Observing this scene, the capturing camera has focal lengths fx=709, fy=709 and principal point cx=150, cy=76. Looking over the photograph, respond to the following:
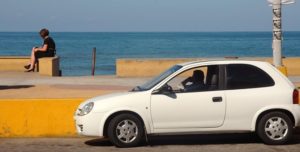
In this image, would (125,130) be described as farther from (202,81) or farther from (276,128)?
(276,128)

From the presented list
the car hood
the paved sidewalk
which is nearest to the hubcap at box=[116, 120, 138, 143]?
the car hood

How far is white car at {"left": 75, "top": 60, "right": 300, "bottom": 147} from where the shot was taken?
1089 cm

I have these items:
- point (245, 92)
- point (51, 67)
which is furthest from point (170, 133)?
point (51, 67)

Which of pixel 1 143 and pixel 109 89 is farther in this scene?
pixel 109 89

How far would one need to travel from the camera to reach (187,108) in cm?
1088

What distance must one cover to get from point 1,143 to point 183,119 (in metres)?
3.06

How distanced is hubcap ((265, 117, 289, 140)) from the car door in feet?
2.41

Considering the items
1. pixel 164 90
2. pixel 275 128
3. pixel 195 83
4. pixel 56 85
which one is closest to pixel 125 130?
pixel 164 90

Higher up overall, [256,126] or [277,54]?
[277,54]

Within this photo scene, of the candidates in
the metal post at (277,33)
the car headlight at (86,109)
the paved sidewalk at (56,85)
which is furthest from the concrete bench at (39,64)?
the car headlight at (86,109)

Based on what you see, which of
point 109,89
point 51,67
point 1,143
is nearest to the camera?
point 1,143

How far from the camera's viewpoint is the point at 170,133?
434 inches

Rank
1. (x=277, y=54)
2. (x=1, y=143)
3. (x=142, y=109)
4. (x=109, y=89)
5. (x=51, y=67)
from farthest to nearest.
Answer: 1. (x=51, y=67)
2. (x=109, y=89)
3. (x=277, y=54)
4. (x=1, y=143)
5. (x=142, y=109)

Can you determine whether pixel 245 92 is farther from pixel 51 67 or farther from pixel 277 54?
pixel 51 67
